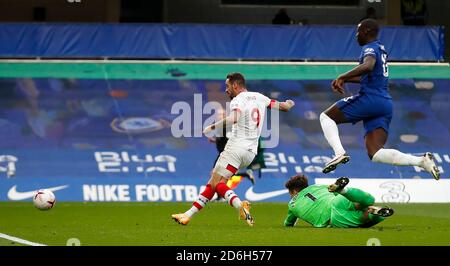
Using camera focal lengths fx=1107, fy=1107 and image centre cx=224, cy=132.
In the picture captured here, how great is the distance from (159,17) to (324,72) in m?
9.05

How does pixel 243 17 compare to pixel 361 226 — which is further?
pixel 243 17

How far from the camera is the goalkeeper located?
49.5ft

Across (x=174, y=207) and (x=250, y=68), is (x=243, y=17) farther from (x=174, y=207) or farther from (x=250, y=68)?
(x=174, y=207)

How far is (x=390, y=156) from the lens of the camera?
14898 mm

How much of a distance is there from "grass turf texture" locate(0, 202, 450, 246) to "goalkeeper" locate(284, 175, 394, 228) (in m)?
0.24

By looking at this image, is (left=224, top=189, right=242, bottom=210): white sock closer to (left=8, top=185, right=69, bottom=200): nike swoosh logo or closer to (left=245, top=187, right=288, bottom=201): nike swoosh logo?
(left=245, top=187, right=288, bottom=201): nike swoosh logo

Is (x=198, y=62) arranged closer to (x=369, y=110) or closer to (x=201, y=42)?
(x=201, y=42)

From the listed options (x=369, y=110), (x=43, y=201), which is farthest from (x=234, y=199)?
(x=43, y=201)

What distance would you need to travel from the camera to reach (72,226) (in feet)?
53.7

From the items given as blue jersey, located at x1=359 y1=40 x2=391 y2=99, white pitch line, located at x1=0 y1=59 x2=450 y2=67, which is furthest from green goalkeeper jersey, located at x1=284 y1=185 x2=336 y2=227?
white pitch line, located at x1=0 y1=59 x2=450 y2=67

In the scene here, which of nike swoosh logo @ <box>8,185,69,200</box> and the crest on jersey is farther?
nike swoosh logo @ <box>8,185,69,200</box>
